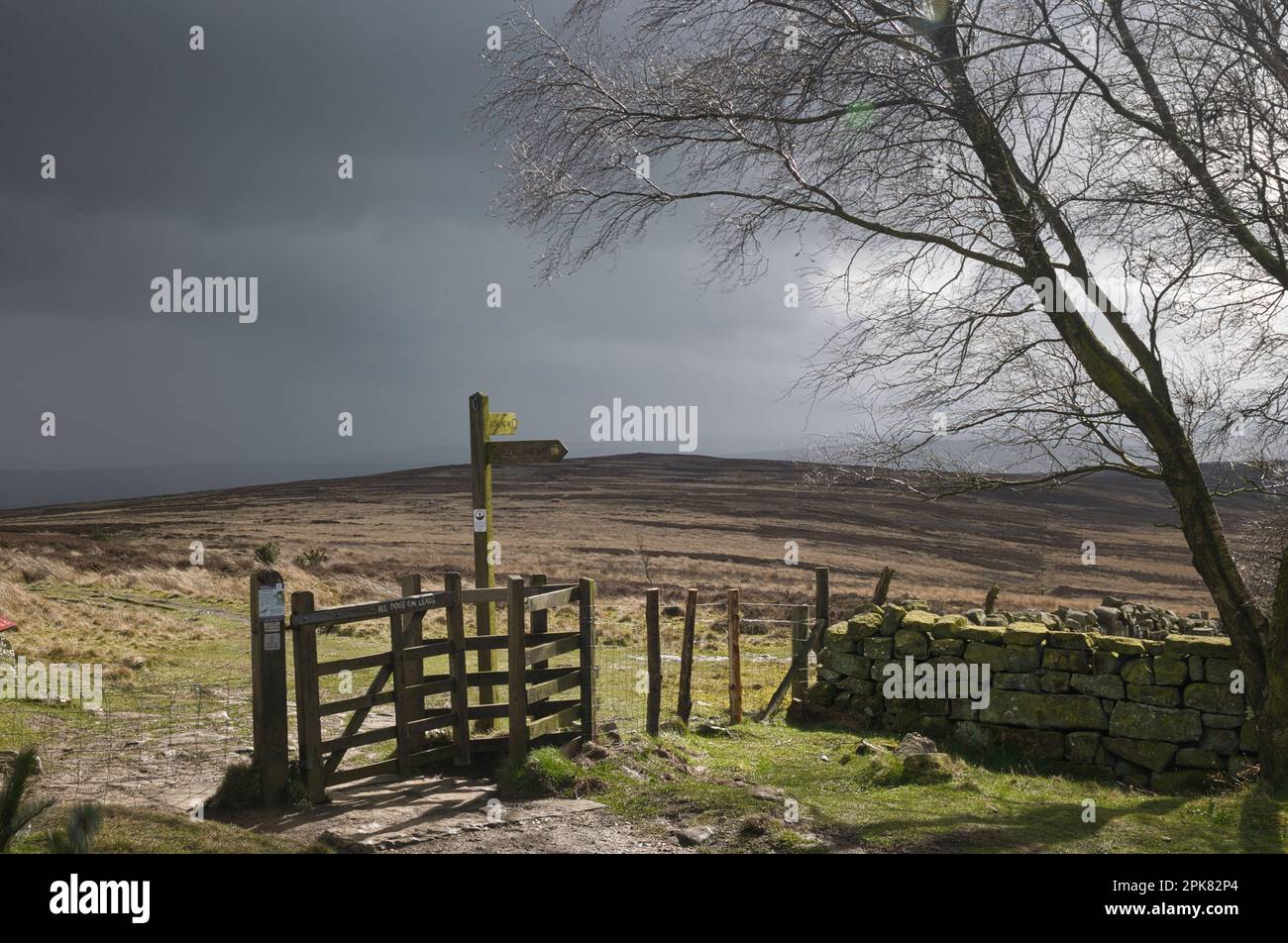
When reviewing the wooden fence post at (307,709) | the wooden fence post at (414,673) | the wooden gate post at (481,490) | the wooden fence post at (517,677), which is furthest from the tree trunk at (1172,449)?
the wooden fence post at (307,709)

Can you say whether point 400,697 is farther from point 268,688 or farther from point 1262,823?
point 1262,823

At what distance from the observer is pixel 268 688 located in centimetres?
780

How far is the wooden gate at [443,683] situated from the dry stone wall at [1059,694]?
4.76 metres

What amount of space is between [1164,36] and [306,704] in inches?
395

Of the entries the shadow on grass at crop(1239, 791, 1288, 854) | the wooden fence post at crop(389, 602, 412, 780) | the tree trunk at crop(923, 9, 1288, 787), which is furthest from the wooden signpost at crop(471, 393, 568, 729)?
the shadow on grass at crop(1239, 791, 1288, 854)

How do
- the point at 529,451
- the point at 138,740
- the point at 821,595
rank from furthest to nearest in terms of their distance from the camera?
the point at 821,595
the point at 529,451
the point at 138,740

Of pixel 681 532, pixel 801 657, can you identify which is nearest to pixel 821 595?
pixel 801 657

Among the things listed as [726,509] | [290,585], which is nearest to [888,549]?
[726,509]

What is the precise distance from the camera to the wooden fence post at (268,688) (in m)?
7.80

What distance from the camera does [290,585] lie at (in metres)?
27.0

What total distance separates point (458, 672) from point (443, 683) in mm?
221
